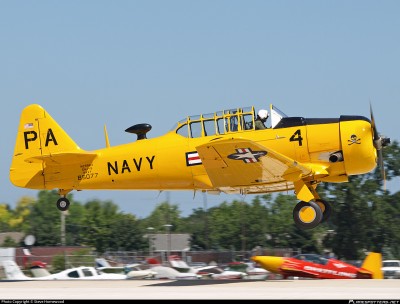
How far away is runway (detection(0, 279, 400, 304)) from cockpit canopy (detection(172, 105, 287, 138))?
11.8 ft

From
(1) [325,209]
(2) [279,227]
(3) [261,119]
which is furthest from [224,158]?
(2) [279,227]

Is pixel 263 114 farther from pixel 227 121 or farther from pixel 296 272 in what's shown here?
pixel 296 272

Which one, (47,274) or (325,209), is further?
(47,274)

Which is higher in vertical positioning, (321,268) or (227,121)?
(227,121)

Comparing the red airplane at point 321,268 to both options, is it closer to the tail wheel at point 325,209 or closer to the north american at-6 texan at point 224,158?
the tail wheel at point 325,209

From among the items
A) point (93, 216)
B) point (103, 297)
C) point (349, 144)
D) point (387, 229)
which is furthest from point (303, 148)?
point (93, 216)

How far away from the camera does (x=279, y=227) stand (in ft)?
170

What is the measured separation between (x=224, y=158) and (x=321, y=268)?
24.6 ft

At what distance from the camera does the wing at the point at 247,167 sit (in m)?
16.8

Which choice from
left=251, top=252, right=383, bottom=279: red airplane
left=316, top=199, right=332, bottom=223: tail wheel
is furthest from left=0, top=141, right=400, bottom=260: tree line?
left=316, top=199, right=332, bottom=223: tail wheel

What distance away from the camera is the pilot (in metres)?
18.3

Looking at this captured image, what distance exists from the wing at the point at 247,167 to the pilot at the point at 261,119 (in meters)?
1.03

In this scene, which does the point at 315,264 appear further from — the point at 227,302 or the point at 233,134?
the point at 227,302

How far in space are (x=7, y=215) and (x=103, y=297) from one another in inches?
3499
